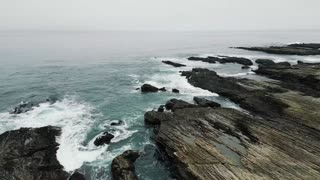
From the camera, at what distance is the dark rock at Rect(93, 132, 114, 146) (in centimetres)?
3606

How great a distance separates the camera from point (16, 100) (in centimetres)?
Result: 5341

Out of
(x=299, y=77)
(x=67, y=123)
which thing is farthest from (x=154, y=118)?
(x=299, y=77)

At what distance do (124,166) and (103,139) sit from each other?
7774 mm

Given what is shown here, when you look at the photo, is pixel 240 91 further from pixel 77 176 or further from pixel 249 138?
pixel 77 176

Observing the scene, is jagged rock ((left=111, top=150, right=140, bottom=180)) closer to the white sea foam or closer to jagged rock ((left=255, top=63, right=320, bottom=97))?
the white sea foam

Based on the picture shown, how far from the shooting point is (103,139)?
120 ft

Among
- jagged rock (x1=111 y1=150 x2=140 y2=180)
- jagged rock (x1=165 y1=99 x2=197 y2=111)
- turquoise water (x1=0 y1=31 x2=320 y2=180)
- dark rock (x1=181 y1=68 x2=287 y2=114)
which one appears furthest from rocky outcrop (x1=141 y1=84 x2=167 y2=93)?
jagged rock (x1=111 y1=150 x2=140 y2=180)

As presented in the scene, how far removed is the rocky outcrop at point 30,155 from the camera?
28719mm

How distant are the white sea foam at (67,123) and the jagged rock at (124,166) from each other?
3651 millimetres

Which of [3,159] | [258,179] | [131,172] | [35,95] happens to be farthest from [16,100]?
[258,179]

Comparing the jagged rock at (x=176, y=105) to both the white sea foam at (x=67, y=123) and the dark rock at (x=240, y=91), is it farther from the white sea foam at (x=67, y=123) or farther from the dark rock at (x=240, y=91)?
the white sea foam at (x=67, y=123)

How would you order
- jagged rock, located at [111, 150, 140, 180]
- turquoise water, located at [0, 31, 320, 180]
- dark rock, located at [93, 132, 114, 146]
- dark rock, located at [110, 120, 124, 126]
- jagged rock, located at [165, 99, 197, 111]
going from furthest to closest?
jagged rock, located at [165, 99, 197, 111]
dark rock, located at [110, 120, 124, 126]
dark rock, located at [93, 132, 114, 146]
turquoise water, located at [0, 31, 320, 180]
jagged rock, located at [111, 150, 140, 180]

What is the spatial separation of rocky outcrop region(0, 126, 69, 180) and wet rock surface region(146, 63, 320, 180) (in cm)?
1191

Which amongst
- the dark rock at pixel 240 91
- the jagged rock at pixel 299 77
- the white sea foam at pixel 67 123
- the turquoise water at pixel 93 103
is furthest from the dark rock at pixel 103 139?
the jagged rock at pixel 299 77
